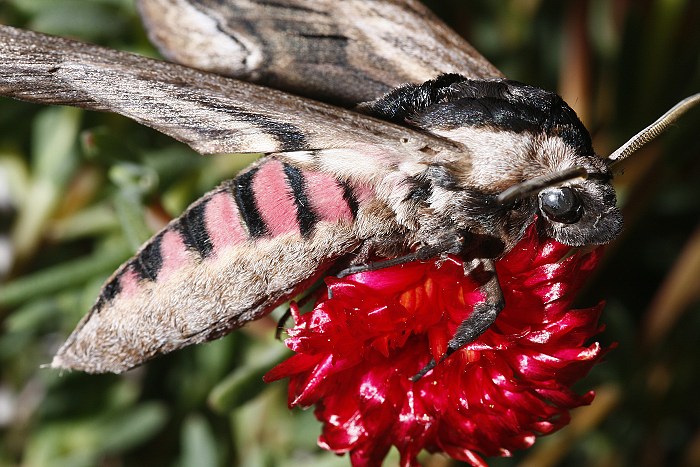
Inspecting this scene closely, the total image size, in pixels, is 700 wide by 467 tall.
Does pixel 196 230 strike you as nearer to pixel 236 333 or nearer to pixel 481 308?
pixel 481 308

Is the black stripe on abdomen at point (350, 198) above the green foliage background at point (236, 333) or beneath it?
above

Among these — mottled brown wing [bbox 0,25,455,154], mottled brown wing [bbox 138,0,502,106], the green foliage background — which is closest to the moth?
mottled brown wing [bbox 0,25,455,154]

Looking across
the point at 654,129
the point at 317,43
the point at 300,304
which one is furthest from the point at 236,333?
the point at 654,129

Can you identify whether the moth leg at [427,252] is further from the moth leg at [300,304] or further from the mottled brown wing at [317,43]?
the mottled brown wing at [317,43]

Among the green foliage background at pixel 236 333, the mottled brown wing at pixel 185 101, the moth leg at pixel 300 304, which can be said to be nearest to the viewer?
the mottled brown wing at pixel 185 101

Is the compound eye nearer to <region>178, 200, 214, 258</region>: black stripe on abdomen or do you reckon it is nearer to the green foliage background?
<region>178, 200, 214, 258</region>: black stripe on abdomen

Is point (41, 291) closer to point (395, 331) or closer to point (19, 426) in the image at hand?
point (19, 426)

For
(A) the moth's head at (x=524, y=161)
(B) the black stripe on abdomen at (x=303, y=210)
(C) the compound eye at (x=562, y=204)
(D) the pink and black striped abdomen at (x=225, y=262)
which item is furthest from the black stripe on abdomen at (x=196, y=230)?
(C) the compound eye at (x=562, y=204)

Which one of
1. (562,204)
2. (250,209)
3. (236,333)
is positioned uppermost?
(562,204)
